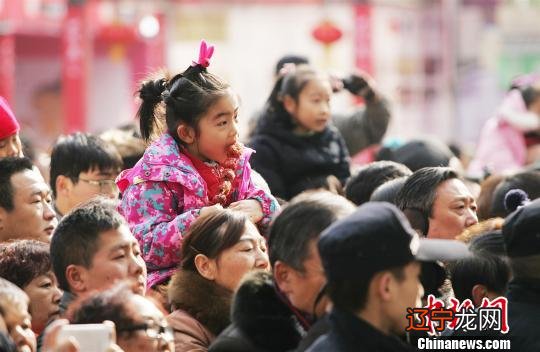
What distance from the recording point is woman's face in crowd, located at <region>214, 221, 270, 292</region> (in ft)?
14.5

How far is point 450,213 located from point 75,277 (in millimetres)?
1628

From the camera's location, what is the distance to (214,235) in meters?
4.45

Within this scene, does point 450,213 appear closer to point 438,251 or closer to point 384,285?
point 438,251

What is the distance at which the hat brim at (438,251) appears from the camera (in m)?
3.53

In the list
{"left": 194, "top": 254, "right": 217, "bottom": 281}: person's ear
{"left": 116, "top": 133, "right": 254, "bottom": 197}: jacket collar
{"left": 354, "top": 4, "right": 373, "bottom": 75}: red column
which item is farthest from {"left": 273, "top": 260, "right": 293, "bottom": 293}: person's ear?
{"left": 354, "top": 4, "right": 373, "bottom": 75}: red column

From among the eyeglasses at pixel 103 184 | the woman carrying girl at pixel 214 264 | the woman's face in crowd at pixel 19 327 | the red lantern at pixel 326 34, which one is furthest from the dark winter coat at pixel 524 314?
the red lantern at pixel 326 34

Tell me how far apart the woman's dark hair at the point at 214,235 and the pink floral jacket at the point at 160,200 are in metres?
0.25

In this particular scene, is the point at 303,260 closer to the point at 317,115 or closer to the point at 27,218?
the point at 27,218

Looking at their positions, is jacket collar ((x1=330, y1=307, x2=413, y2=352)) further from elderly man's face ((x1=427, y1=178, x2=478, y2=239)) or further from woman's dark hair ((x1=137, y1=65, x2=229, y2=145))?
elderly man's face ((x1=427, y1=178, x2=478, y2=239))

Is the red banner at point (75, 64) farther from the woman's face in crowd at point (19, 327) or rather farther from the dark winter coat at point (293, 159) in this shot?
the woman's face in crowd at point (19, 327)

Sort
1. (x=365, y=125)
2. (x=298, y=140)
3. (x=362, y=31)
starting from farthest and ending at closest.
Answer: (x=362, y=31) → (x=365, y=125) → (x=298, y=140)

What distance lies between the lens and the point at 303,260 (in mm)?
3791

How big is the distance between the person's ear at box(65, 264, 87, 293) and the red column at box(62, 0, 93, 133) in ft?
45.8

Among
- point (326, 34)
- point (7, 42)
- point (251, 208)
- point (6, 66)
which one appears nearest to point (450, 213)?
point (251, 208)
